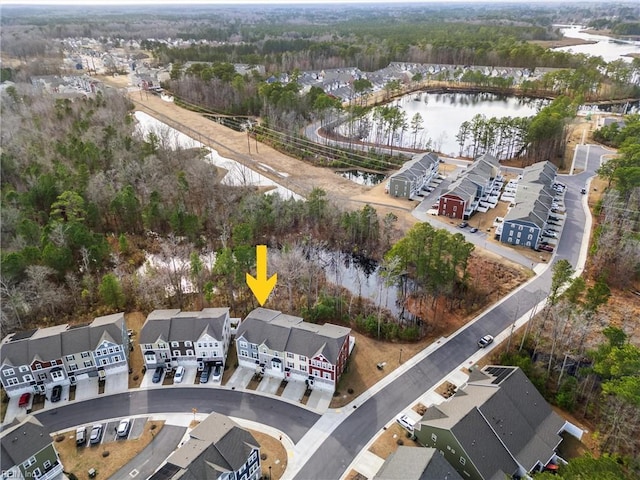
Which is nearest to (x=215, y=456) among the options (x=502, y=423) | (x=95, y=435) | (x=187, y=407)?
(x=187, y=407)

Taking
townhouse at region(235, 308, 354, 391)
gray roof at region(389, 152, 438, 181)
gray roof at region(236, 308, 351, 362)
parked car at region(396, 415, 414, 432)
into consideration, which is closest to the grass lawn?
townhouse at region(235, 308, 354, 391)

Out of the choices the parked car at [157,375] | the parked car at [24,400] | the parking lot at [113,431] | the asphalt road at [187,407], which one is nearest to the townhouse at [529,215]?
the asphalt road at [187,407]

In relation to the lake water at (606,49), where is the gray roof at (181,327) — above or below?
below

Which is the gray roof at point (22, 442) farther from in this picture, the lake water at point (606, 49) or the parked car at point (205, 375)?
the lake water at point (606, 49)

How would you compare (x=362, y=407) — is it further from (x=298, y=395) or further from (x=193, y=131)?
(x=193, y=131)

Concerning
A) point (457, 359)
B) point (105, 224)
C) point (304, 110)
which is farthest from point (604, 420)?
point (304, 110)

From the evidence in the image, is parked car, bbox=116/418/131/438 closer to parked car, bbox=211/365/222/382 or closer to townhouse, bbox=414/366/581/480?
parked car, bbox=211/365/222/382
